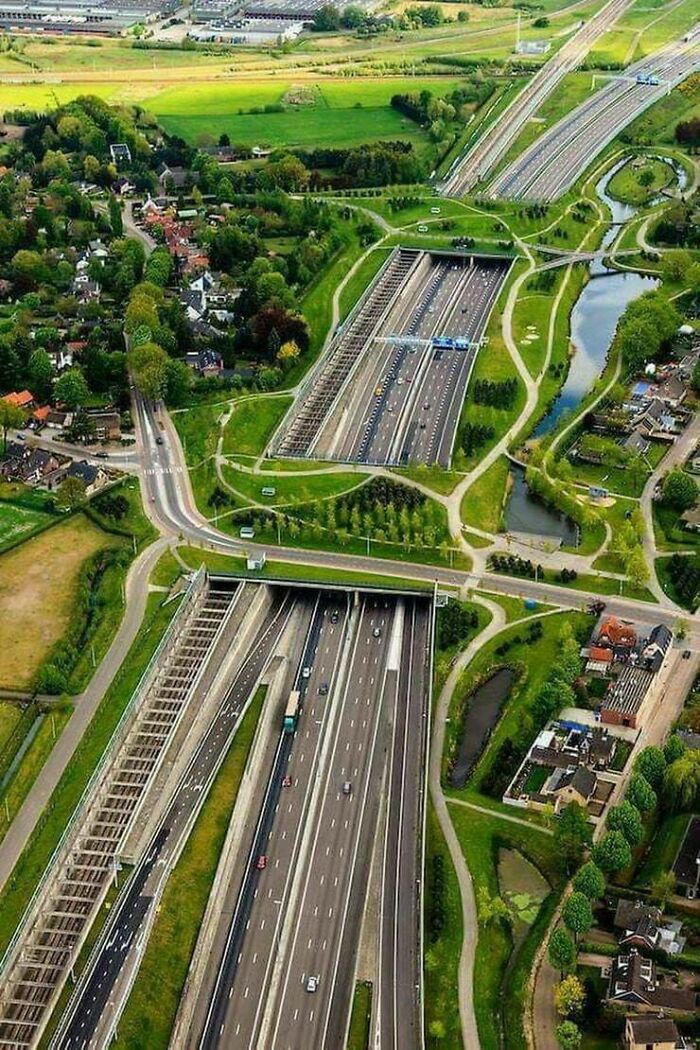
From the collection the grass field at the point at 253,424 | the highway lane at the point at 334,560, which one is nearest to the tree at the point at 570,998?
the highway lane at the point at 334,560

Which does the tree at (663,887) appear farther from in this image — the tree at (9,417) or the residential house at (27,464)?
the tree at (9,417)

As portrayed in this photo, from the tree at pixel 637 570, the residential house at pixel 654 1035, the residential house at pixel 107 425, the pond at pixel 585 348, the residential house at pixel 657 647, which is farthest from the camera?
the pond at pixel 585 348

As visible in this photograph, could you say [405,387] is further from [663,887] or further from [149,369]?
[663,887]

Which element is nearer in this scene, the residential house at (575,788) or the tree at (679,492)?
the residential house at (575,788)

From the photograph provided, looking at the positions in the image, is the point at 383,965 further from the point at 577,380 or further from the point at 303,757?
the point at 577,380

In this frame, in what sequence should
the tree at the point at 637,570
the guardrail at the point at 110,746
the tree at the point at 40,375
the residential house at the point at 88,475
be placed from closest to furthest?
the guardrail at the point at 110,746 → the tree at the point at 637,570 → the residential house at the point at 88,475 → the tree at the point at 40,375

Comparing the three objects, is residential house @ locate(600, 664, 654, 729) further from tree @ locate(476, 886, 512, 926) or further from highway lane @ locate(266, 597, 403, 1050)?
tree @ locate(476, 886, 512, 926)
